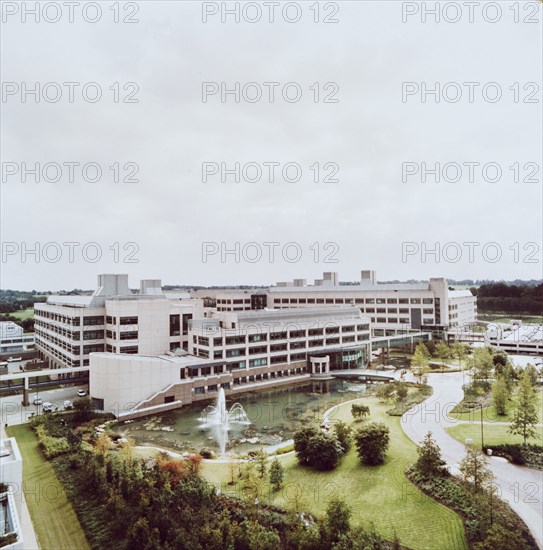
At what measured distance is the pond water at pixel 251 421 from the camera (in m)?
17.9

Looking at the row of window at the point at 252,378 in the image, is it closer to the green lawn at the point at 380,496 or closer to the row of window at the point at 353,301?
the green lawn at the point at 380,496

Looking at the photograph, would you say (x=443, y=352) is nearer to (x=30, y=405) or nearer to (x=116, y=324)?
(x=116, y=324)

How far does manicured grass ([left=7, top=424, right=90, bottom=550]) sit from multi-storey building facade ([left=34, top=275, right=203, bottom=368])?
13.2 metres

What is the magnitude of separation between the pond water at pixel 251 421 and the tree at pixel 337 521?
745cm

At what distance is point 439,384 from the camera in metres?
26.3

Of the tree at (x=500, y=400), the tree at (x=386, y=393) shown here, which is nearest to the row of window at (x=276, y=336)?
the tree at (x=386, y=393)

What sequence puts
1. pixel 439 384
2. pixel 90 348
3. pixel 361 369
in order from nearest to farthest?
pixel 439 384
pixel 90 348
pixel 361 369

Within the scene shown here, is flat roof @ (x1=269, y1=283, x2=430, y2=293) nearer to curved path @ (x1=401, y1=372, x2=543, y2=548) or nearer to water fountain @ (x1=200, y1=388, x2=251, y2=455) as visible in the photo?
curved path @ (x1=401, y1=372, x2=543, y2=548)

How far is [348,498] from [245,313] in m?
19.5

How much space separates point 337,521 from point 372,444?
479 centimetres

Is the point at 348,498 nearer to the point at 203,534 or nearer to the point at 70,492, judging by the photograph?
the point at 203,534

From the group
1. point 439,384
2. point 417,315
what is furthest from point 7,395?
point 417,315

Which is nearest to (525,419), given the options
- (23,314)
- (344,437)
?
(344,437)

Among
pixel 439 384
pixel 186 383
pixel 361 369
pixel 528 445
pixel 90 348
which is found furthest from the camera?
pixel 361 369
